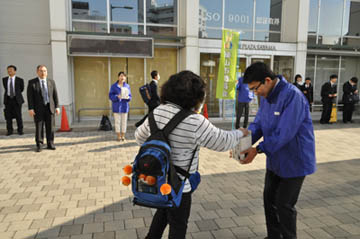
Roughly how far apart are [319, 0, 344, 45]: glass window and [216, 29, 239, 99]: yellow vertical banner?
7455 millimetres

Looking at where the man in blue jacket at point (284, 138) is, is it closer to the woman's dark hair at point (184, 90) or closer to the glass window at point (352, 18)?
the woman's dark hair at point (184, 90)

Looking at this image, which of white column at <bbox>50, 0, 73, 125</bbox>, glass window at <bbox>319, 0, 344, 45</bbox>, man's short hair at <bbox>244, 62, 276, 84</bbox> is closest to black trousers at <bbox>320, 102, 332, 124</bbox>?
glass window at <bbox>319, 0, 344, 45</bbox>

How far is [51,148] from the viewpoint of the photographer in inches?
278

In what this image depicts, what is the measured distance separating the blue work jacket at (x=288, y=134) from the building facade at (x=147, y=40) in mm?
8793

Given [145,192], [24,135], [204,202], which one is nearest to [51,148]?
[24,135]

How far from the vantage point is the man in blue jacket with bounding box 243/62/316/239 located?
7.88 feet

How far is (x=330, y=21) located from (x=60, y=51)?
12.2 m

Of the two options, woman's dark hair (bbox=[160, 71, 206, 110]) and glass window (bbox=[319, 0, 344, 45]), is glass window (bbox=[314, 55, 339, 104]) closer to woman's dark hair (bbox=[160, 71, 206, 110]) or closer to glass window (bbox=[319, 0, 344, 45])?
glass window (bbox=[319, 0, 344, 45])

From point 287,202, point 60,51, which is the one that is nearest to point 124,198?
point 287,202

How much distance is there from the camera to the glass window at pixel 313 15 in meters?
13.5

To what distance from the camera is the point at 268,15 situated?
13039 millimetres

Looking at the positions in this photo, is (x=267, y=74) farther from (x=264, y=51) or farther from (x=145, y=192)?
(x=264, y=51)

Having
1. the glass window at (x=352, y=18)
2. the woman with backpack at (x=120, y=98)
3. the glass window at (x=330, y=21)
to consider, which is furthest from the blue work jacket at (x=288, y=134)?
the glass window at (x=352, y=18)

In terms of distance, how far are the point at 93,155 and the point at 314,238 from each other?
16.0ft
